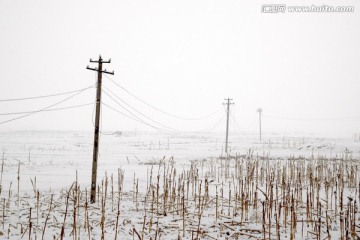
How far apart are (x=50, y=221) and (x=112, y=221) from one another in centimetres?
153

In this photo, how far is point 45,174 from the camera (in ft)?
41.7

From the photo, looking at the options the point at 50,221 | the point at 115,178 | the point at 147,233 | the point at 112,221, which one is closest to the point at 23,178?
the point at 115,178

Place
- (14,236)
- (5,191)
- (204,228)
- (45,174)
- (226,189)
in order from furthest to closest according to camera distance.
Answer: (45,174) → (226,189) → (5,191) → (204,228) → (14,236)

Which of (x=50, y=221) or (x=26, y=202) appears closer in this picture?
(x=50, y=221)

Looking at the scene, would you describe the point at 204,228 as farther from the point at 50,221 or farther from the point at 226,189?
the point at 226,189

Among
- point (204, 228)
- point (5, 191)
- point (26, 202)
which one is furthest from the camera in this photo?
point (5, 191)

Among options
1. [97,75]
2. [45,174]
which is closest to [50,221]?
[97,75]

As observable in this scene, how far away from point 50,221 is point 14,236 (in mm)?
923

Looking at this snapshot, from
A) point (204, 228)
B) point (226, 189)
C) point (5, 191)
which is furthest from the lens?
point (226, 189)

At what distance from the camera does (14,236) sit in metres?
5.07

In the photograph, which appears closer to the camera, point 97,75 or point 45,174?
point 97,75

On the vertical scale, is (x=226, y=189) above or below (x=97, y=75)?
below

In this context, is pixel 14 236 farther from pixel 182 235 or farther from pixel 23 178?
pixel 23 178

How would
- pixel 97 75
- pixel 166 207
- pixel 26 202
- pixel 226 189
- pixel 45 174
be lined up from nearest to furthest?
pixel 166 207 → pixel 26 202 → pixel 97 75 → pixel 226 189 → pixel 45 174
